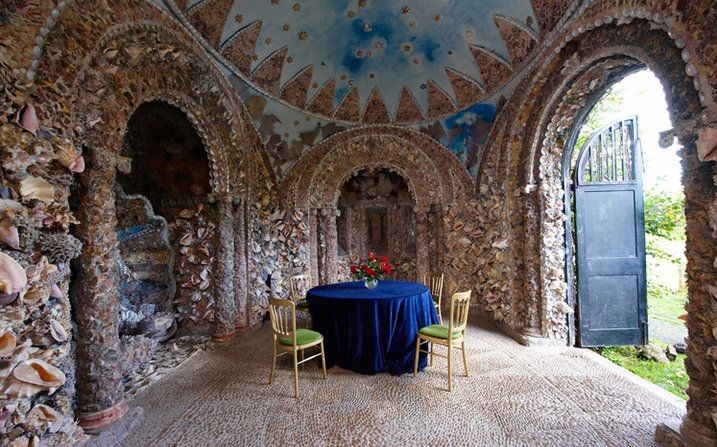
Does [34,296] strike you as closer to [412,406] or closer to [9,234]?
[9,234]

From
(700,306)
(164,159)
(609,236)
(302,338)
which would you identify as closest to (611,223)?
(609,236)

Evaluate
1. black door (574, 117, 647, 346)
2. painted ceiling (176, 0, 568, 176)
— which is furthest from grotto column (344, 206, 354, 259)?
black door (574, 117, 647, 346)

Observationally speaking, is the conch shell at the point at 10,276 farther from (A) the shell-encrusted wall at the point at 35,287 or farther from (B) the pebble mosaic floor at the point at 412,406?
(B) the pebble mosaic floor at the point at 412,406

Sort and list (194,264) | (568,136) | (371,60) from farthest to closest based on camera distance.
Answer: (371,60) < (194,264) < (568,136)

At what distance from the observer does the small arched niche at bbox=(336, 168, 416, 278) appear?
27.7ft

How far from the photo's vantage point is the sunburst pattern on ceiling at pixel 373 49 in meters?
4.77

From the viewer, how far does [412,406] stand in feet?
10.9

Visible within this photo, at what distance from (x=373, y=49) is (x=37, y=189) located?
17.1ft

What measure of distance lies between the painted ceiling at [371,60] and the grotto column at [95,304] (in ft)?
8.36

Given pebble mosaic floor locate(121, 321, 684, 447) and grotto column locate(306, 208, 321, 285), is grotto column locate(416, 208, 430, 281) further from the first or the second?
pebble mosaic floor locate(121, 321, 684, 447)

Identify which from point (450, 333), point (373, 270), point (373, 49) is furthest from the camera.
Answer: point (373, 49)

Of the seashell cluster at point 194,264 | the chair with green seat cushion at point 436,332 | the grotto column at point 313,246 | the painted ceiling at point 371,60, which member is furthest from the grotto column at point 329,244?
the chair with green seat cushion at point 436,332

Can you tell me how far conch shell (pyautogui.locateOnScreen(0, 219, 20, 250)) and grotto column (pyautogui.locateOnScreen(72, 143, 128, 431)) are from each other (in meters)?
0.68

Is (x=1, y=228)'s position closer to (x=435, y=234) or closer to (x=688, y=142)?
(x=688, y=142)
